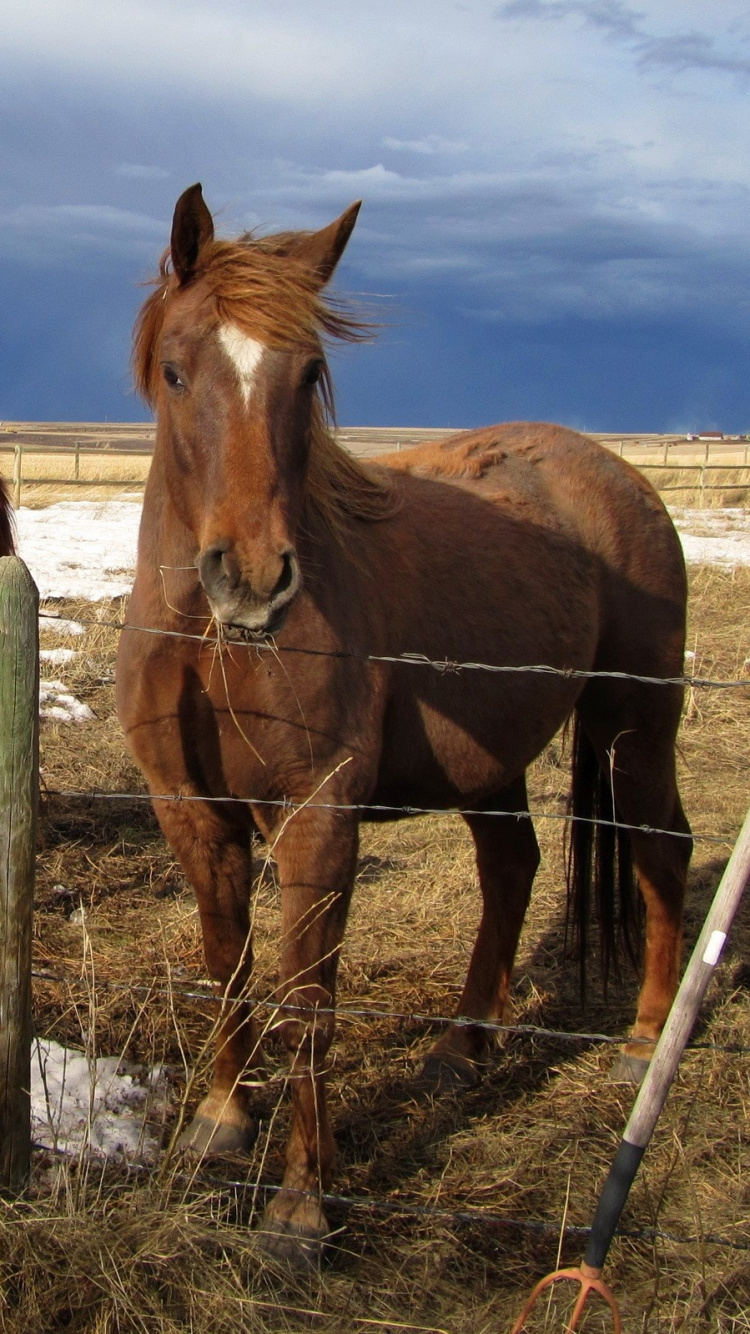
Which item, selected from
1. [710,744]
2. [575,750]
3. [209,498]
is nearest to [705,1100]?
[575,750]

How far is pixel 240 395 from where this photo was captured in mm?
2422

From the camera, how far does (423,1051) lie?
3635 millimetres

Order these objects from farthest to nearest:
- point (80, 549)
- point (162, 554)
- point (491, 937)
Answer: point (80, 549), point (491, 937), point (162, 554)

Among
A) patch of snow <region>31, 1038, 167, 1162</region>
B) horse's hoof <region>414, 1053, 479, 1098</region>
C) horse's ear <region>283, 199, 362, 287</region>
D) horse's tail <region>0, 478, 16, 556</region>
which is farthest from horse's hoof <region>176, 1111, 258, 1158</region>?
horse's tail <region>0, 478, 16, 556</region>

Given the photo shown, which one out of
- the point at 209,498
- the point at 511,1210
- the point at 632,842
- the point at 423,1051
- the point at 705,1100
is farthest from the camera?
the point at 632,842

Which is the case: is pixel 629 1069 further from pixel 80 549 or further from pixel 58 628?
pixel 80 549

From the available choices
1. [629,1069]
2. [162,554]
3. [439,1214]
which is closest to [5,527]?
[162,554]

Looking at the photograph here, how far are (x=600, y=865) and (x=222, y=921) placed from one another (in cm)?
183

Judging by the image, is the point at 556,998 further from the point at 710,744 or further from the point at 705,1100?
the point at 710,744

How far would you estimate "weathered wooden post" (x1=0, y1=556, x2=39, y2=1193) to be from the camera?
2.11 meters

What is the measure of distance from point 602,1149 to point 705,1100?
43 centimetres

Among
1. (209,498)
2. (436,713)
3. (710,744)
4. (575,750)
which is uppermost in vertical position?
(209,498)

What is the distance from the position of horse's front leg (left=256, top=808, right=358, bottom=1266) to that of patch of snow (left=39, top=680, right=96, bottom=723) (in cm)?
432

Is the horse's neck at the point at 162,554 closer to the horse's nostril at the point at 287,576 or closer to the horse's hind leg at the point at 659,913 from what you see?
the horse's nostril at the point at 287,576
